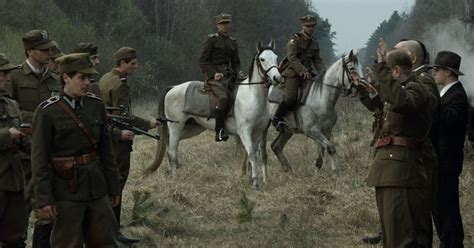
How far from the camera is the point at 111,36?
40.4 meters

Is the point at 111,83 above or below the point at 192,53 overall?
above

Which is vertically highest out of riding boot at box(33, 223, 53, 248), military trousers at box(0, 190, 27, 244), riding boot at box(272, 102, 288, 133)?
military trousers at box(0, 190, 27, 244)

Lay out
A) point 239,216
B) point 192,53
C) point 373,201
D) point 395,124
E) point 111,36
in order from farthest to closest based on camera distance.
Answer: point 192,53
point 111,36
point 373,201
point 239,216
point 395,124

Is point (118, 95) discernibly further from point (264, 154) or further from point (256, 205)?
point (264, 154)

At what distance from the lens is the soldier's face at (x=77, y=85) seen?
5.50 metres

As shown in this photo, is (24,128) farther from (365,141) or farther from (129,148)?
(365,141)

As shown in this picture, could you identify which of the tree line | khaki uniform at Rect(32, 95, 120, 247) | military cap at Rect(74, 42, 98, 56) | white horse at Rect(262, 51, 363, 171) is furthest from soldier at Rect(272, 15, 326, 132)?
the tree line

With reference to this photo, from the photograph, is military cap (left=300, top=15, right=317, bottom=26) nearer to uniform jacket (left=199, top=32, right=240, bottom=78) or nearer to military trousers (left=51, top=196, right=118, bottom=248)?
uniform jacket (left=199, top=32, right=240, bottom=78)

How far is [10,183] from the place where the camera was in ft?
19.8

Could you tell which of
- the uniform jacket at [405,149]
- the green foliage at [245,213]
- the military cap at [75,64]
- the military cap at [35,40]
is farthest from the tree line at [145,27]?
the uniform jacket at [405,149]

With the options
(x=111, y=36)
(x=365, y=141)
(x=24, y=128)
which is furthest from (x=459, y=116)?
(x=111, y=36)

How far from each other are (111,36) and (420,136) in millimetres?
35948

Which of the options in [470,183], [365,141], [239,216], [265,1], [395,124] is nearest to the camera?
[395,124]

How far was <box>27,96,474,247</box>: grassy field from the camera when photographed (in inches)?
324
